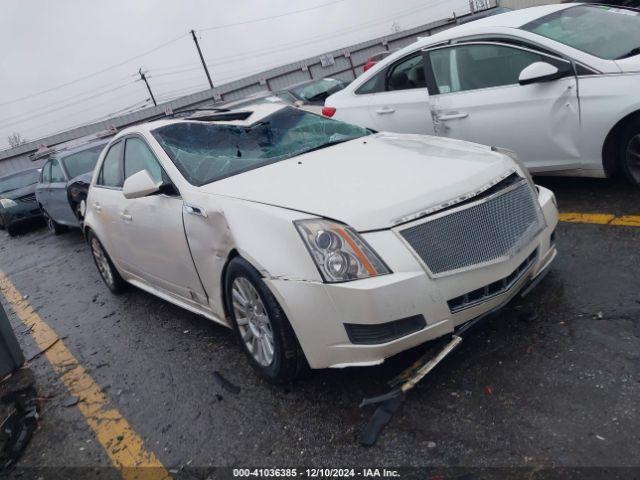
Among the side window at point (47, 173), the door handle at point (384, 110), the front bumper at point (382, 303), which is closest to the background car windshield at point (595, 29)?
the door handle at point (384, 110)

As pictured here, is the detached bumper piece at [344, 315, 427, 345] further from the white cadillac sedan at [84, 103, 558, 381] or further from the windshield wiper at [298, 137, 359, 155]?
the windshield wiper at [298, 137, 359, 155]

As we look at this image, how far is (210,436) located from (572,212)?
3279mm

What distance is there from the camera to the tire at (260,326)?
2.86 m

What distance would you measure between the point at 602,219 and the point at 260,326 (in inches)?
108

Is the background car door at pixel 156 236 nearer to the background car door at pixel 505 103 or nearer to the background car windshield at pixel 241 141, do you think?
the background car windshield at pixel 241 141

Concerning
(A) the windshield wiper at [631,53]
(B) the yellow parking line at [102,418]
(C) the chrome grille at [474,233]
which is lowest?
(B) the yellow parking line at [102,418]

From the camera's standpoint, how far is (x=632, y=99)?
13.3 ft

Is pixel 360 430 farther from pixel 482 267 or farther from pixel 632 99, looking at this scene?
pixel 632 99

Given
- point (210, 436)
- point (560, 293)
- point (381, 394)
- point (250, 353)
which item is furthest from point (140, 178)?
point (560, 293)

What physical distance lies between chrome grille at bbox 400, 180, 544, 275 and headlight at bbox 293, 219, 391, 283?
0.19m

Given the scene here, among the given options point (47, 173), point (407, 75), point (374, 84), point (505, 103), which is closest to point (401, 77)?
point (407, 75)

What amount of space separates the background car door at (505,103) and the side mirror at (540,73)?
7 cm

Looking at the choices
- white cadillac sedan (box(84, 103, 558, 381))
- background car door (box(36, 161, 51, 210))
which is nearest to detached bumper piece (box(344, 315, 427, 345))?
white cadillac sedan (box(84, 103, 558, 381))

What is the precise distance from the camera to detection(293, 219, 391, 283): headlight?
8.48 ft
